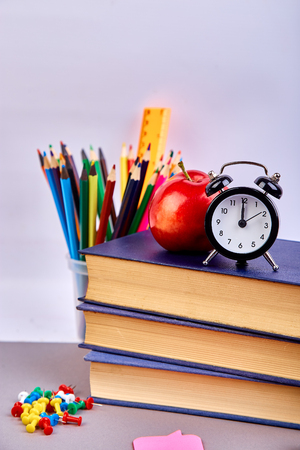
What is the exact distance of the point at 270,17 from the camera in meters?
0.89

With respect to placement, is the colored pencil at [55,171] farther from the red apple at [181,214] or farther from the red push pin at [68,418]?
the red push pin at [68,418]

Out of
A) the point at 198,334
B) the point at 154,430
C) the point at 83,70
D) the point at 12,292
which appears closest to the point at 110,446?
the point at 154,430

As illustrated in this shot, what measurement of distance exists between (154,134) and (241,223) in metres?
0.39

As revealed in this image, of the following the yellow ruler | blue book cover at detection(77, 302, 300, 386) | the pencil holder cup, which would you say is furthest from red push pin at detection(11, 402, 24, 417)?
the yellow ruler

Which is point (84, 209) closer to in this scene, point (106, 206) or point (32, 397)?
point (106, 206)

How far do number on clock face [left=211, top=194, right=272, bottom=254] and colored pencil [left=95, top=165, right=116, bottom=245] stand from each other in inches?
8.7

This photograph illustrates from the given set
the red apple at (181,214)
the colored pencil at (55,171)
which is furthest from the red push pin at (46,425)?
the colored pencil at (55,171)

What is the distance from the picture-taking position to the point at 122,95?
37.9 inches

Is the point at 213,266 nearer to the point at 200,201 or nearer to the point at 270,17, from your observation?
the point at 200,201

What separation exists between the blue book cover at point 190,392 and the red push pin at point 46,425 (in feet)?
0.31

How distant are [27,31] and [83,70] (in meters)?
0.14

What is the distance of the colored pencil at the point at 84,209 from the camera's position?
0.74 metres

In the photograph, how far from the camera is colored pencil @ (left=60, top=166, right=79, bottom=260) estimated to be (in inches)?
29.9

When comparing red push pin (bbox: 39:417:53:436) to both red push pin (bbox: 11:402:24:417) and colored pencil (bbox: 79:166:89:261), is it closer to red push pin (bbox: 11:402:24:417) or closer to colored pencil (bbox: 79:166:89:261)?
red push pin (bbox: 11:402:24:417)
